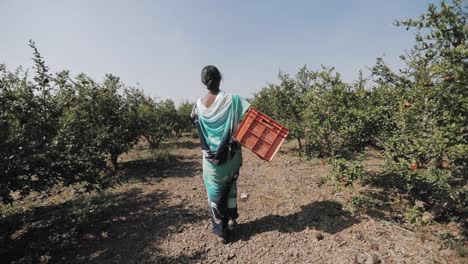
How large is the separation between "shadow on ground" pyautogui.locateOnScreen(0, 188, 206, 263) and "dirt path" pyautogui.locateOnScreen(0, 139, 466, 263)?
14 mm

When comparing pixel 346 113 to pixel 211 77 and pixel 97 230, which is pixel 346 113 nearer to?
pixel 211 77

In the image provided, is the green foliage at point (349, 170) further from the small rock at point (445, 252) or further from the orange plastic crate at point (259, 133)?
the small rock at point (445, 252)

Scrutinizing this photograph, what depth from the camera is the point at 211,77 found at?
131 inches

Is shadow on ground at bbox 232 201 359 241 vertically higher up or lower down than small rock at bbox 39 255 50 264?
higher up

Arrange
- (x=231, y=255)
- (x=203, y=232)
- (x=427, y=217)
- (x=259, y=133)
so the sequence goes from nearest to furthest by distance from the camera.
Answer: (x=259, y=133), (x=231, y=255), (x=427, y=217), (x=203, y=232)

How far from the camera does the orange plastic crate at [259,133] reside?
10.4ft

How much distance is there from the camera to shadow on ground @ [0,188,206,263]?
3492mm

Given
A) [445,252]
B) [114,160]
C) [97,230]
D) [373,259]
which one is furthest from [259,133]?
[114,160]

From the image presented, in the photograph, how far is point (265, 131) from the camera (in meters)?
3.21

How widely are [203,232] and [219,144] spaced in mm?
1396

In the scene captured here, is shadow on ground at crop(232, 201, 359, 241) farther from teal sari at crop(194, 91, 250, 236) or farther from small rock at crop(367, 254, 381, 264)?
small rock at crop(367, 254, 381, 264)

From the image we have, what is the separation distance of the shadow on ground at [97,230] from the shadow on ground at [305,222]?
2.58 feet

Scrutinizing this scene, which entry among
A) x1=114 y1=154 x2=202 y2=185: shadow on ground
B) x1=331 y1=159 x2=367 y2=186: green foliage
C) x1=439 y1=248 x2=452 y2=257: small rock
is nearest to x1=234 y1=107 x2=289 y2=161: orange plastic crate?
x1=331 y1=159 x2=367 y2=186: green foliage

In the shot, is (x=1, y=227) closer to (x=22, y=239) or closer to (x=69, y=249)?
(x=22, y=239)
